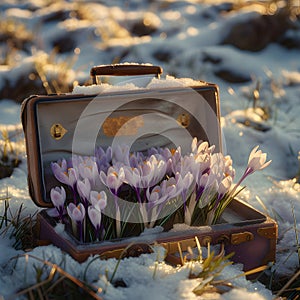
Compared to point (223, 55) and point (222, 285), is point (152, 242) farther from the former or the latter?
point (223, 55)

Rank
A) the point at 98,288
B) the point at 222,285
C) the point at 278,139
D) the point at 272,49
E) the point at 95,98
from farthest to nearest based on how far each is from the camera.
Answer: the point at 272,49 → the point at 278,139 → the point at 95,98 → the point at 222,285 → the point at 98,288

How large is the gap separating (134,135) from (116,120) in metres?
0.13

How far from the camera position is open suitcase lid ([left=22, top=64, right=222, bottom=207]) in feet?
8.45

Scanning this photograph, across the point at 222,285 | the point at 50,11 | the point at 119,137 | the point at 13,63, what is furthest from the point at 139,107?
the point at 50,11

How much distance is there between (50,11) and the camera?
8.80 metres

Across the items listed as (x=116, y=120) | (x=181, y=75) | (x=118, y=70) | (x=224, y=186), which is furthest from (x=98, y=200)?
(x=181, y=75)

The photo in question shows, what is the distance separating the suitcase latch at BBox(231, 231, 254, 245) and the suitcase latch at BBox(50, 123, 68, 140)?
908 millimetres

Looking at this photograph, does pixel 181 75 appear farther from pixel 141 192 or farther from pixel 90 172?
pixel 90 172

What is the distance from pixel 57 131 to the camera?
2.69 m

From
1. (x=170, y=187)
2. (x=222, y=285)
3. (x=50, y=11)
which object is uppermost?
(x=170, y=187)

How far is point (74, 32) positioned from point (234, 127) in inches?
142

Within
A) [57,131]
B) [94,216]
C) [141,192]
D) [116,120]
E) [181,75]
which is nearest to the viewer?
[94,216]

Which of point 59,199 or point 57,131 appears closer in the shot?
point 59,199

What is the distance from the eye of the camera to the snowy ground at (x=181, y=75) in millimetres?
2119
